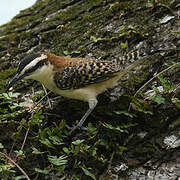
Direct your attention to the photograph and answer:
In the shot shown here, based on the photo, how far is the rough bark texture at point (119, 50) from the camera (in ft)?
10.2

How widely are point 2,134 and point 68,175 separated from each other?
3.01 feet

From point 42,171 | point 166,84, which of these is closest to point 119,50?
point 166,84

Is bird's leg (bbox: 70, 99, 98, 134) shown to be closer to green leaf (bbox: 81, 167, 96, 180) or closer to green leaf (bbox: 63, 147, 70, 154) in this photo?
green leaf (bbox: 63, 147, 70, 154)

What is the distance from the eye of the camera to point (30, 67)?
3436mm

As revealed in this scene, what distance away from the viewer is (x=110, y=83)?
3734 mm

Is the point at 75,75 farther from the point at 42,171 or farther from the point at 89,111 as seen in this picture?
the point at 42,171

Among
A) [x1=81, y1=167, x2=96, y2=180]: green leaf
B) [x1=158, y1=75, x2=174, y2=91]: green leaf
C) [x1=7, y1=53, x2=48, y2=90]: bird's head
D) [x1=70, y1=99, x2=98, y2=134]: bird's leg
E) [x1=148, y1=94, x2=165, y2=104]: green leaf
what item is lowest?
[x1=81, y1=167, x2=96, y2=180]: green leaf

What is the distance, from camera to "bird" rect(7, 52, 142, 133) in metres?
3.54

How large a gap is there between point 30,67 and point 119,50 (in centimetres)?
149

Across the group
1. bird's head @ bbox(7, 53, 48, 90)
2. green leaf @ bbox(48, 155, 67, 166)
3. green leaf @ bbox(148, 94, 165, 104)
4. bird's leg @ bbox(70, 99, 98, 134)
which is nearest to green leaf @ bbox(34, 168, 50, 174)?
green leaf @ bbox(48, 155, 67, 166)

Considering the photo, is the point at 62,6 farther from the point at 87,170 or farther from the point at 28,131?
the point at 87,170

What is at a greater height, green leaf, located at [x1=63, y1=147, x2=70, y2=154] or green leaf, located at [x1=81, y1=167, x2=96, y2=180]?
green leaf, located at [x1=63, y1=147, x2=70, y2=154]

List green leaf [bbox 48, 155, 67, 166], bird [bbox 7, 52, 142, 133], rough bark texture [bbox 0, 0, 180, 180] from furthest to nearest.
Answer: bird [bbox 7, 52, 142, 133] < rough bark texture [bbox 0, 0, 180, 180] < green leaf [bbox 48, 155, 67, 166]

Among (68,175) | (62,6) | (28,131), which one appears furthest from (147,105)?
Result: (62,6)
